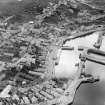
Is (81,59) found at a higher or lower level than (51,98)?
higher

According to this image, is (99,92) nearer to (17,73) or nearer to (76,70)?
(76,70)

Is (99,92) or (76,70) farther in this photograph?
(76,70)

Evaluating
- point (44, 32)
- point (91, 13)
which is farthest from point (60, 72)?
point (91, 13)

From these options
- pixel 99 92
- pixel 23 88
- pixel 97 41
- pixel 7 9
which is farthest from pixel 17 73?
pixel 7 9

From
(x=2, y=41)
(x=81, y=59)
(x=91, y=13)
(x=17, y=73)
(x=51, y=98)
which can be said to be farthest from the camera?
(x=91, y=13)

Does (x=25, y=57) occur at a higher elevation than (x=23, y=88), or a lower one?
higher

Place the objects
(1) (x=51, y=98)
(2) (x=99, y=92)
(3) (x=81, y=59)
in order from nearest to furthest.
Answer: (1) (x=51, y=98)
(2) (x=99, y=92)
(3) (x=81, y=59)

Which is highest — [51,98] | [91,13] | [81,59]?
[91,13]

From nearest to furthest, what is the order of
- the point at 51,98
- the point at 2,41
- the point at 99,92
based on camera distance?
the point at 51,98
the point at 99,92
the point at 2,41

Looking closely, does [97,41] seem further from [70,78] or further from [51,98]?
[51,98]
